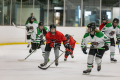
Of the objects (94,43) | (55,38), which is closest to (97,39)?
(94,43)

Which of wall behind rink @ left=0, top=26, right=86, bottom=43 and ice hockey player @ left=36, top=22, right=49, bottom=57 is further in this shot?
wall behind rink @ left=0, top=26, right=86, bottom=43

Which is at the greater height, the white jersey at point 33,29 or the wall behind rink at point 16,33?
the white jersey at point 33,29

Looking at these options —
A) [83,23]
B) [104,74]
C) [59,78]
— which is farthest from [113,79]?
[83,23]

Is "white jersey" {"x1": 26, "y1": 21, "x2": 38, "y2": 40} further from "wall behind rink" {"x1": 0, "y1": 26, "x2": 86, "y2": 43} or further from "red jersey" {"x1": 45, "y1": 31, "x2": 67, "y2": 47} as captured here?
"wall behind rink" {"x1": 0, "y1": 26, "x2": 86, "y2": 43}

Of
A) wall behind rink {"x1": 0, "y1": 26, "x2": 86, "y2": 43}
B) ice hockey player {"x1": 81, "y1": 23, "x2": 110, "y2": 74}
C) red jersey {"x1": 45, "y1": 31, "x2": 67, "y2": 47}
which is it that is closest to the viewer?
ice hockey player {"x1": 81, "y1": 23, "x2": 110, "y2": 74}

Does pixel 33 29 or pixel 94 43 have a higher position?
pixel 33 29

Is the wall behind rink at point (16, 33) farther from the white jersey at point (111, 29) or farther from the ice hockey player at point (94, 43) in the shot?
the ice hockey player at point (94, 43)

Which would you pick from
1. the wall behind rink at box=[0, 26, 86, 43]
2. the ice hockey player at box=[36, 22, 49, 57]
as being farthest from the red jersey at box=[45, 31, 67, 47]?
the wall behind rink at box=[0, 26, 86, 43]

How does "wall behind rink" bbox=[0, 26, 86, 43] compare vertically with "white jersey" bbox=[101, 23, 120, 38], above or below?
below

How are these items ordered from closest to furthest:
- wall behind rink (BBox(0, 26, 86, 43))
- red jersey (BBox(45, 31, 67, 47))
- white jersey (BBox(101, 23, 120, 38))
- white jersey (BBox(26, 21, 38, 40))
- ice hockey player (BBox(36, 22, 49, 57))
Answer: red jersey (BBox(45, 31, 67, 47)), ice hockey player (BBox(36, 22, 49, 57)), white jersey (BBox(101, 23, 120, 38)), white jersey (BBox(26, 21, 38, 40)), wall behind rink (BBox(0, 26, 86, 43))

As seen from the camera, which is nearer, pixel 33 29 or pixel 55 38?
pixel 55 38

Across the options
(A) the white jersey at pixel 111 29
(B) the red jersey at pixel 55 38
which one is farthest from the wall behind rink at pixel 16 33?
(B) the red jersey at pixel 55 38

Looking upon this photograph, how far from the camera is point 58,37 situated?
16.9ft

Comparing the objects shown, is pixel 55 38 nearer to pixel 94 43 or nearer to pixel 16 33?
pixel 94 43
